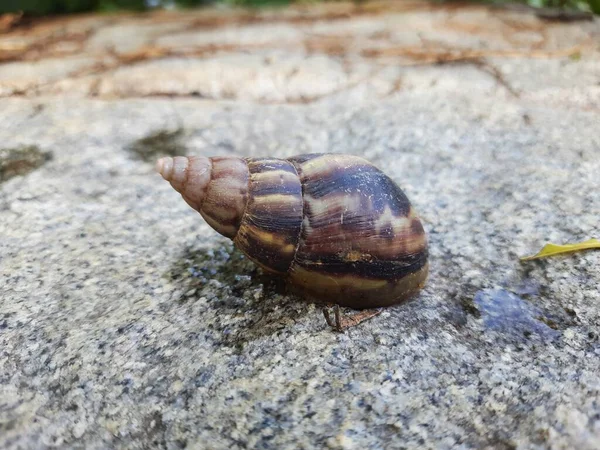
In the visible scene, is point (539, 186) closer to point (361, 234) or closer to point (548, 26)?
point (361, 234)

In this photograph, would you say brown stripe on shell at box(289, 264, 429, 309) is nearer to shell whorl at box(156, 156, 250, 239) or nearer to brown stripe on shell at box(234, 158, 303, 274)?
brown stripe on shell at box(234, 158, 303, 274)

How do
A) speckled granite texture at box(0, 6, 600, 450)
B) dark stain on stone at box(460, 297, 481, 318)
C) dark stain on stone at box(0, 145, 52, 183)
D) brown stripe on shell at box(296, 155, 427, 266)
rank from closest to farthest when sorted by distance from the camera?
speckled granite texture at box(0, 6, 600, 450), brown stripe on shell at box(296, 155, 427, 266), dark stain on stone at box(460, 297, 481, 318), dark stain on stone at box(0, 145, 52, 183)

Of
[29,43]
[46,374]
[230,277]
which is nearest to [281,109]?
[230,277]

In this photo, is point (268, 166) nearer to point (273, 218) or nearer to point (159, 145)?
point (273, 218)

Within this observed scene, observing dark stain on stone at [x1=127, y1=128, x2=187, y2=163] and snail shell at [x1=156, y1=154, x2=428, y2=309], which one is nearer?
snail shell at [x1=156, y1=154, x2=428, y2=309]

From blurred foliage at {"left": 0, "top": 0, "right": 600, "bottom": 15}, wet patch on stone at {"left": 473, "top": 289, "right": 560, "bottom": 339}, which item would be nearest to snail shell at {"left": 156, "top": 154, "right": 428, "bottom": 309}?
wet patch on stone at {"left": 473, "top": 289, "right": 560, "bottom": 339}

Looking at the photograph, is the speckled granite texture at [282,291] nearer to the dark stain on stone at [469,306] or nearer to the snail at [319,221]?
the dark stain on stone at [469,306]

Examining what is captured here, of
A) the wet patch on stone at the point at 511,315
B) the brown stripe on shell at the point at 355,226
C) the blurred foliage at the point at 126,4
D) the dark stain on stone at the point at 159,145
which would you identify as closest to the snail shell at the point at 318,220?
the brown stripe on shell at the point at 355,226
